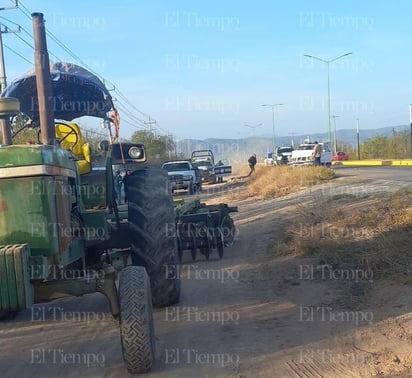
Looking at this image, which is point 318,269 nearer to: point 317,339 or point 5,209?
point 317,339

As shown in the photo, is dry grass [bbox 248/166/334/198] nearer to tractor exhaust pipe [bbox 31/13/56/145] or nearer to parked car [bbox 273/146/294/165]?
tractor exhaust pipe [bbox 31/13/56/145]

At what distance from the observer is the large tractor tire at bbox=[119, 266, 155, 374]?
4.82 meters

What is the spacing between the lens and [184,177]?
27875 millimetres

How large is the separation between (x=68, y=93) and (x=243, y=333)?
4.94m

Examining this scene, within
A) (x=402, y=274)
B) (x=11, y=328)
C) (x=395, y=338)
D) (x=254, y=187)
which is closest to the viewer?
(x=395, y=338)

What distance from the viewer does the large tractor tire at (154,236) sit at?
6.68m

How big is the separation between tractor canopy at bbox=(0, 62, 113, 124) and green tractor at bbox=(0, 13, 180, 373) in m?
0.02

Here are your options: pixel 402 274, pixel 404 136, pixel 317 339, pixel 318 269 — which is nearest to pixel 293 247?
pixel 318 269

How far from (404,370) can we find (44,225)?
303 centimetres

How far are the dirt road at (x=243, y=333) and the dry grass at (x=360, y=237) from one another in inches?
15.5

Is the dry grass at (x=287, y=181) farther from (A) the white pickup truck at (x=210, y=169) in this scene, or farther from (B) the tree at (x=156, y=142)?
(B) the tree at (x=156, y=142)

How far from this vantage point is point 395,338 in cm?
538

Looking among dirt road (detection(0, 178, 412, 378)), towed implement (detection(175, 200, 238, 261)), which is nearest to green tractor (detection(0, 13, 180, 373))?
dirt road (detection(0, 178, 412, 378))

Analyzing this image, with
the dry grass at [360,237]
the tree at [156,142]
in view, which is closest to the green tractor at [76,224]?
the dry grass at [360,237]
